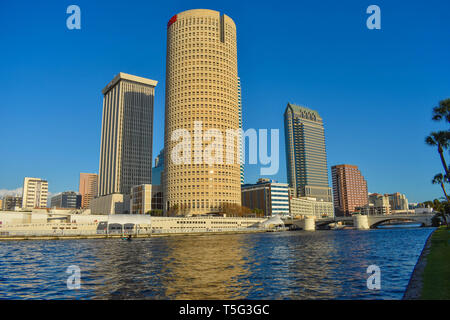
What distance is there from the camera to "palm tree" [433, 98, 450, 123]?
1965 inches

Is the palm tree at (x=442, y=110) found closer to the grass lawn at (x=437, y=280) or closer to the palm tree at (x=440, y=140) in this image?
the palm tree at (x=440, y=140)

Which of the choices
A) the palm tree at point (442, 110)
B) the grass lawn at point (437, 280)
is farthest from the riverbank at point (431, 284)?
the palm tree at point (442, 110)

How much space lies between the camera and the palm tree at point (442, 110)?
4991 cm

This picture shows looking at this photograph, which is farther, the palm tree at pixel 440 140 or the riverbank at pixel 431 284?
the palm tree at pixel 440 140

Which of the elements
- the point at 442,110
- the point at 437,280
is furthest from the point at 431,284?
the point at 442,110

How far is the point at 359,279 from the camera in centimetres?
2800

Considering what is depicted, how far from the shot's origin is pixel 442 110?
165 feet

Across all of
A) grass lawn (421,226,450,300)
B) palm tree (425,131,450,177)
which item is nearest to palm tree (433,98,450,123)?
palm tree (425,131,450,177)

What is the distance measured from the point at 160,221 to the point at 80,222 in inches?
1456

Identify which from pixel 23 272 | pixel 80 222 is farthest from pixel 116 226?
pixel 23 272

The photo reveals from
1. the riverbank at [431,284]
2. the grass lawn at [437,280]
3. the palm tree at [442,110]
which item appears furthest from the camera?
the palm tree at [442,110]

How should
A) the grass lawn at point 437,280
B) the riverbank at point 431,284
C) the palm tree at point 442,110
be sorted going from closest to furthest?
the grass lawn at point 437,280 < the riverbank at point 431,284 < the palm tree at point 442,110

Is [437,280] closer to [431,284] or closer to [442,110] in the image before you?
[431,284]
